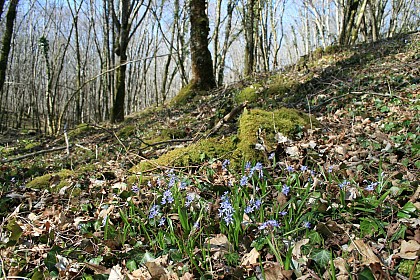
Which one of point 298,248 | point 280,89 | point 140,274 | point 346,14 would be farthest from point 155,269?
point 346,14

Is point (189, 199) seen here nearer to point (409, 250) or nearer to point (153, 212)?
point (153, 212)

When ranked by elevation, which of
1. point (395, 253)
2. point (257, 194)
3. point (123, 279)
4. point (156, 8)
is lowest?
point (123, 279)

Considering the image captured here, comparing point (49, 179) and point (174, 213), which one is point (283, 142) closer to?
point (174, 213)

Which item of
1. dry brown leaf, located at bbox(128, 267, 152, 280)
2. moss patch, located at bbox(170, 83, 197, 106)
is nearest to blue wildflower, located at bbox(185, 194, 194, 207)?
dry brown leaf, located at bbox(128, 267, 152, 280)

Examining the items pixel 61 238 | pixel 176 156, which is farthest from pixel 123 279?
pixel 176 156

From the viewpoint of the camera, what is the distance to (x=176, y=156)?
3.23 meters

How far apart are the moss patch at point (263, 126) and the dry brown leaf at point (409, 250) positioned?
153 centimetres

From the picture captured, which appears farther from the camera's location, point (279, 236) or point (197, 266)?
point (279, 236)

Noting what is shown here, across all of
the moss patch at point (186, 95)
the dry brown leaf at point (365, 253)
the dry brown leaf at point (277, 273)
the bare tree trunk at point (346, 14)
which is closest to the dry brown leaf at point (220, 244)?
the dry brown leaf at point (277, 273)

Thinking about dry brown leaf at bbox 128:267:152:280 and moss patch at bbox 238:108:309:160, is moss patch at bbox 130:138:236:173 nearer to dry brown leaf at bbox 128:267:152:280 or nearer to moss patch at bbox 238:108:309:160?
moss patch at bbox 238:108:309:160

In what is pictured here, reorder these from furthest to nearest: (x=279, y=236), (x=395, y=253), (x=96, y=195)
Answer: (x=96, y=195), (x=279, y=236), (x=395, y=253)

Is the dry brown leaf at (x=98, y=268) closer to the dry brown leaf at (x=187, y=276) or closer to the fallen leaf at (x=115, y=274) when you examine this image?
the fallen leaf at (x=115, y=274)

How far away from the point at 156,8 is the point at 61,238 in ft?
68.8

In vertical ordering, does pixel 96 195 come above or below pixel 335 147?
below
